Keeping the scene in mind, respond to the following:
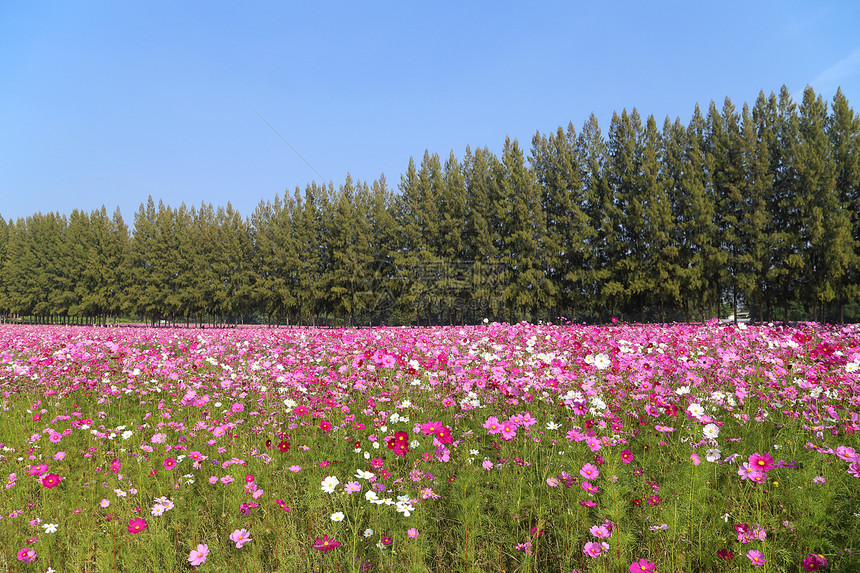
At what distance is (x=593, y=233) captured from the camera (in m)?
33.3

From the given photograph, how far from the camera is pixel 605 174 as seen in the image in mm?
34125

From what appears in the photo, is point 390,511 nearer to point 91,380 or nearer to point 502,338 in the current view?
point 502,338

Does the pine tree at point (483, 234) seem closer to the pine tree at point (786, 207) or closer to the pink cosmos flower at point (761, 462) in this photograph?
the pine tree at point (786, 207)

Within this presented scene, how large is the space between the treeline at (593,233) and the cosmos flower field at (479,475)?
2891cm

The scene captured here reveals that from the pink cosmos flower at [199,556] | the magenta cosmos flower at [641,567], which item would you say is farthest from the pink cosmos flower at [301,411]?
the magenta cosmos flower at [641,567]

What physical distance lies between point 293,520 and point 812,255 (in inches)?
1468

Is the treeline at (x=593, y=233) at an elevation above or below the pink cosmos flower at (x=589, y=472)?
above

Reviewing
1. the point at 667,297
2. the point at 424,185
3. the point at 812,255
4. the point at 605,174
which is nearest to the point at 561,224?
the point at 605,174

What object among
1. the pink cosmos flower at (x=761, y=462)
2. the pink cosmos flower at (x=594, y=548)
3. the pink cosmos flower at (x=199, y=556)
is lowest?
the pink cosmos flower at (x=199, y=556)

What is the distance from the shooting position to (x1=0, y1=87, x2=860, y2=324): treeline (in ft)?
96.9

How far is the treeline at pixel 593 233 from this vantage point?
29.5 m

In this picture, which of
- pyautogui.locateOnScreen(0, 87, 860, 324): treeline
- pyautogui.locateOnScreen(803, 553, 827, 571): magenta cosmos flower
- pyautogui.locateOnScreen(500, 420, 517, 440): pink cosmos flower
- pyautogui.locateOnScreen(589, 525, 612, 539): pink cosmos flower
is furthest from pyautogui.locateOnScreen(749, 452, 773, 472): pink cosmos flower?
pyautogui.locateOnScreen(0, 87, 860, 324): treeline

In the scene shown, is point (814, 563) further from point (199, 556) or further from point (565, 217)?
point (565, 217)

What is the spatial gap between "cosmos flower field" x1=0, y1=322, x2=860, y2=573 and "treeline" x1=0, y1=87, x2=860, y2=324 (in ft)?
94.9
